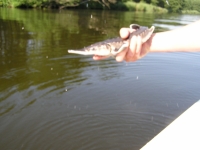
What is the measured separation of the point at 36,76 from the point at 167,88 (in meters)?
3.56

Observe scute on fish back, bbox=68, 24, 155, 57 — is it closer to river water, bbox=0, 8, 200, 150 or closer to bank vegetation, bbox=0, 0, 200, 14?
river water, bbox=0, 8, 200, 150

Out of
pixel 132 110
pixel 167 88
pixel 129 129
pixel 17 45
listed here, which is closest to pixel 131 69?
pixel 167 88

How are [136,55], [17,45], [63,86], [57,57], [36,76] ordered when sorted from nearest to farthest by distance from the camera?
[136,55]
[63,86]
[36,76]
[57,57]
[17,45]

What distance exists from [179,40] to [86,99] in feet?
12.3

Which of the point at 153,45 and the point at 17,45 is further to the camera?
the point at 17,45

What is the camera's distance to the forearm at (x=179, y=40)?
198 centimetres

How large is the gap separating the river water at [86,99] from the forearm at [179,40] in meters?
2.30

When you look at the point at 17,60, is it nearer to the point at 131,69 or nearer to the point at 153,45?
the point at 131,69

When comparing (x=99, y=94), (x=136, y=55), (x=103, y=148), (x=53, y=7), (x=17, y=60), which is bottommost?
(x=103, y=148)

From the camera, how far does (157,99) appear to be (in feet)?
19.2

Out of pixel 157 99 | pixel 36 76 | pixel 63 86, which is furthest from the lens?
pixel 36 76

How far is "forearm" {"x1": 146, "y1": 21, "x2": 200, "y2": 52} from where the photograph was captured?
1.98 metres

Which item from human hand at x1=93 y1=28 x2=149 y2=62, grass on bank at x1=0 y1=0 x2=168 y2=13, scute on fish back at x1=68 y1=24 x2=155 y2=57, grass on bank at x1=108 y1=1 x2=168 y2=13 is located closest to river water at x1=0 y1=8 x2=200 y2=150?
human hand at x1=93 y1=28 x2=149 y2=62

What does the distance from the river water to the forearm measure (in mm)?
2298
